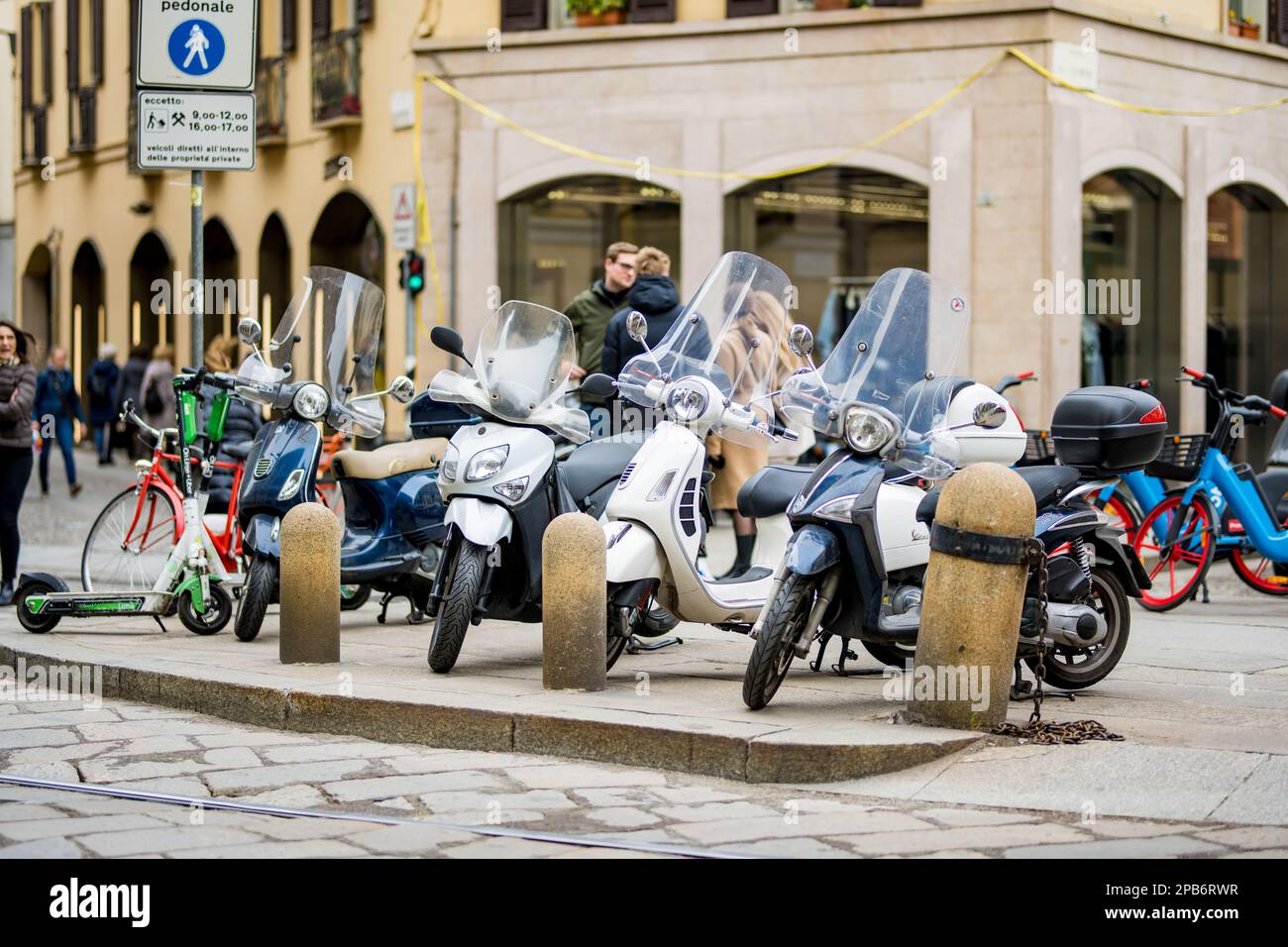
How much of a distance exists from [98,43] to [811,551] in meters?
27.3

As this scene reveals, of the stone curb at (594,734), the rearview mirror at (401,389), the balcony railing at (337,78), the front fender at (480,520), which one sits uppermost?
the balcony railing at (337,78)

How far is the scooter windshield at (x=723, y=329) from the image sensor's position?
790 cm

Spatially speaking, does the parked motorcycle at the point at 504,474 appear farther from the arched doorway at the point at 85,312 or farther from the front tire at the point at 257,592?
the arched doorway at the point at 85,312

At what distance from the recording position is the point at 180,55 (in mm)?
10297

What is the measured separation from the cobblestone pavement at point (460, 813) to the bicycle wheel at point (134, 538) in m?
2.80

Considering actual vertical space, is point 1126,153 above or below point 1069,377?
above

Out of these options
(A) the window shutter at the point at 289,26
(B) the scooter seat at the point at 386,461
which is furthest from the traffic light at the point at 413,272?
(B) the scooter seat at the point at 386,461

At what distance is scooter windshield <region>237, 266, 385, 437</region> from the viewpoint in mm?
9688
